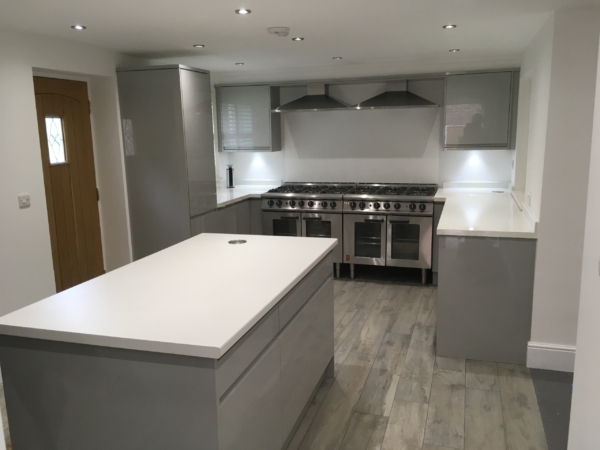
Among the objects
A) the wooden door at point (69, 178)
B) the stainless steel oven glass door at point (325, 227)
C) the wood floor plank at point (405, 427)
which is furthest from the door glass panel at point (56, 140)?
the wood floor plank at point (405, 427)

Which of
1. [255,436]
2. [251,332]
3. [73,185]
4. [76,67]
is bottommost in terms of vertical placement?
[255,436]

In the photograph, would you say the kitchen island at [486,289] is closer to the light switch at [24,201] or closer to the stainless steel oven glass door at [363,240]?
the stainless steel oven glass door at [363,240]

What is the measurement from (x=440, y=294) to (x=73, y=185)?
10.4 feet

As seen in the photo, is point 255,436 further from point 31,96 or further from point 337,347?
point 31,96

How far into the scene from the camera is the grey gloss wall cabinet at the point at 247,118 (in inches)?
226

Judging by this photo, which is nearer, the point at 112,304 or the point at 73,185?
the point at 112,304

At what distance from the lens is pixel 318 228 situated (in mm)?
5535

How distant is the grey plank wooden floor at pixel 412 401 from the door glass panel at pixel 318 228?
1.57 metres

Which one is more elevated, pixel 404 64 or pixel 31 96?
pixel 404 64

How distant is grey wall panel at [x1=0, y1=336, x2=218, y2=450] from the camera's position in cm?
166

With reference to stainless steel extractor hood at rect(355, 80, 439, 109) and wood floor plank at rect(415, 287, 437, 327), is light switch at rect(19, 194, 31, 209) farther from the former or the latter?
stainless steel extractor hood at rect(355, 80, 439, 109)

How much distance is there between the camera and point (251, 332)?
188cm

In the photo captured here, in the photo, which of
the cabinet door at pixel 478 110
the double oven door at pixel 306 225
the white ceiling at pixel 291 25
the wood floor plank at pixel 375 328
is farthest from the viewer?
the double oven door at pixel 306 225

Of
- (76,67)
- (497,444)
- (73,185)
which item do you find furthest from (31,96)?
(497,444)
